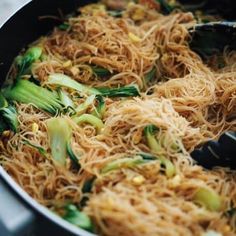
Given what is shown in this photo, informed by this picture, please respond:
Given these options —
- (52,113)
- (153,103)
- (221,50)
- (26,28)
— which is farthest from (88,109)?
(221,50)

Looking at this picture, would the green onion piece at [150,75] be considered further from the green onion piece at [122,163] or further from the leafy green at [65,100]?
the green onion piece at [122,163]

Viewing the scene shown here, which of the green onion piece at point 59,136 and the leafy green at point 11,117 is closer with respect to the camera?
the green onion piece at point 59,136

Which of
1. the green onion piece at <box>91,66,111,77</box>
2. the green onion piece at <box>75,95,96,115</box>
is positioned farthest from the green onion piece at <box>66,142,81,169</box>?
the green onion piece at <box>91,66,111,77</box>

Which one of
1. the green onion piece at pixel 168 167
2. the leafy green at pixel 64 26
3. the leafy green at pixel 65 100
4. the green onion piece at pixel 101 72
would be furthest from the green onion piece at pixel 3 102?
the green onion piece at pixel 168 167

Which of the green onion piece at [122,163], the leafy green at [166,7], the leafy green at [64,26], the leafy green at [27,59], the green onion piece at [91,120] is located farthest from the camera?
the leafy green at [166,7]

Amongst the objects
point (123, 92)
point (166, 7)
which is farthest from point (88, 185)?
point (166, 7)

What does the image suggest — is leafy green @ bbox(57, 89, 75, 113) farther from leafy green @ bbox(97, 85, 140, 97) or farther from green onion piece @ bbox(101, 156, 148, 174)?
green onion piece @ bbox(101, 156, 148, 174)

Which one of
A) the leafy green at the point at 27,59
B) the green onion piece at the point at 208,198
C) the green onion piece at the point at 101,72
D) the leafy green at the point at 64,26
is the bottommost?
the green onion piece at the point at 208,198
